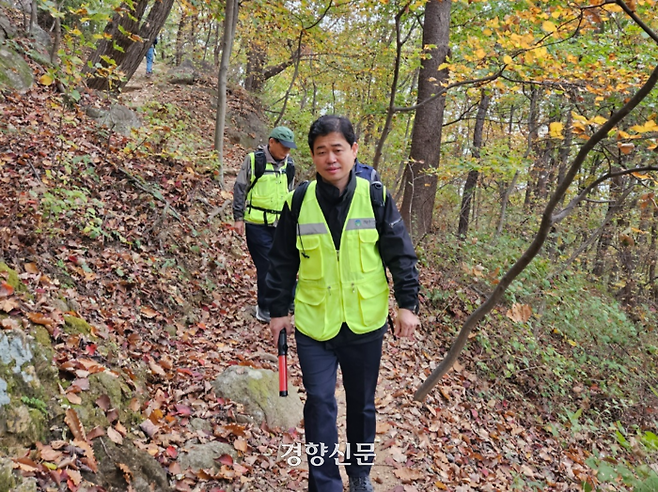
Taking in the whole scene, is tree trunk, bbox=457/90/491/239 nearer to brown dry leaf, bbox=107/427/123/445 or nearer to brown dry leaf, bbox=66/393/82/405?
brown dry leaf, bbox=107/427/123/445

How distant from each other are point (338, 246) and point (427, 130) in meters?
7.36


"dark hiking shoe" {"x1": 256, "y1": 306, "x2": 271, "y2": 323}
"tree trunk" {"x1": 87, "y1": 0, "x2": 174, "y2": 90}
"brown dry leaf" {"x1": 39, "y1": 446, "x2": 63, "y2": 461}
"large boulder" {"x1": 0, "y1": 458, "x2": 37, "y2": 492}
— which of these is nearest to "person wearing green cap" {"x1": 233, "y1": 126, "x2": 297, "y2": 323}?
"dark hiking shoe" {"x1": 256, "y1": 306, "x2": 271, "y2": 323}

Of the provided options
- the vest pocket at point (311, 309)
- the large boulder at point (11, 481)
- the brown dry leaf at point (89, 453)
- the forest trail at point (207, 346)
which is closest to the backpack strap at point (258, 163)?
the forest trail at point (207, 346)

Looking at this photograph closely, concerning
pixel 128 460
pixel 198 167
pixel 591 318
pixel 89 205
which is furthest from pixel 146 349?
pixel 591 318

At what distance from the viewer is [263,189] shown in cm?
536

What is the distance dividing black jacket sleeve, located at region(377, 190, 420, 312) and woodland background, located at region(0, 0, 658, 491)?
1.80 meters

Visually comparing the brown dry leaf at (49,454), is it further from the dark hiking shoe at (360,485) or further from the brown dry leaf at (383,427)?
the brown dry leaf at (383,427)

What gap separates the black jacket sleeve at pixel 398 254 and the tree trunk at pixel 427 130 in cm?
623

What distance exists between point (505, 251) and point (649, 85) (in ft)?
21.4

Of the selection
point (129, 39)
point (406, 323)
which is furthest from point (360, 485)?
point (129, 39)

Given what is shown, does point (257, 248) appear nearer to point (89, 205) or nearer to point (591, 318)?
point (89, 205)

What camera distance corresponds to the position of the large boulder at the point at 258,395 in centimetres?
417

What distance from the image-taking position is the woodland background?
12.0ft

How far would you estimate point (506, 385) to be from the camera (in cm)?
713
